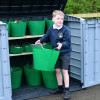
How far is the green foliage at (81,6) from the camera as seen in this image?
8.57 m

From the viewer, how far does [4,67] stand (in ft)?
13.2

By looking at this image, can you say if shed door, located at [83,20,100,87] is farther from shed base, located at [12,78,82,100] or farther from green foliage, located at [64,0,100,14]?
green foliage, located at [64,0,100,14]

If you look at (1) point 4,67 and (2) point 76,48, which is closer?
(1) point 4,67

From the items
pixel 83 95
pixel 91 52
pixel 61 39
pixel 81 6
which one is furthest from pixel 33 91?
pixel 81 6

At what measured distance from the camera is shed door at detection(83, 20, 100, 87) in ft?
15.4

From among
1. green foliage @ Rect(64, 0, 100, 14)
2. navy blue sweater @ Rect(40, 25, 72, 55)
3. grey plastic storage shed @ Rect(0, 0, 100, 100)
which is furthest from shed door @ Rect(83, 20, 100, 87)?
green foliage @ Rect(64, 0, 100, 14)

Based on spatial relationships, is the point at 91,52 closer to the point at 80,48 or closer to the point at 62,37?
the point at 80,48

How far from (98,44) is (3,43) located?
1.97m

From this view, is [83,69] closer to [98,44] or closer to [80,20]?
[98,44]

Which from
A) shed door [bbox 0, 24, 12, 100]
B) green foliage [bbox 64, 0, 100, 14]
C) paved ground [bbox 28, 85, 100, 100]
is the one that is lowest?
paved ground [bbox 28, 85, 100, 100]

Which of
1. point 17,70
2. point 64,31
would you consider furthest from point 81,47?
point 17,70

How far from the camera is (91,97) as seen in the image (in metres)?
4.41

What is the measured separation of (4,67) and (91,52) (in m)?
1.79

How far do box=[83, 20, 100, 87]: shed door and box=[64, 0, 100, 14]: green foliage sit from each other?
12.7 ft
